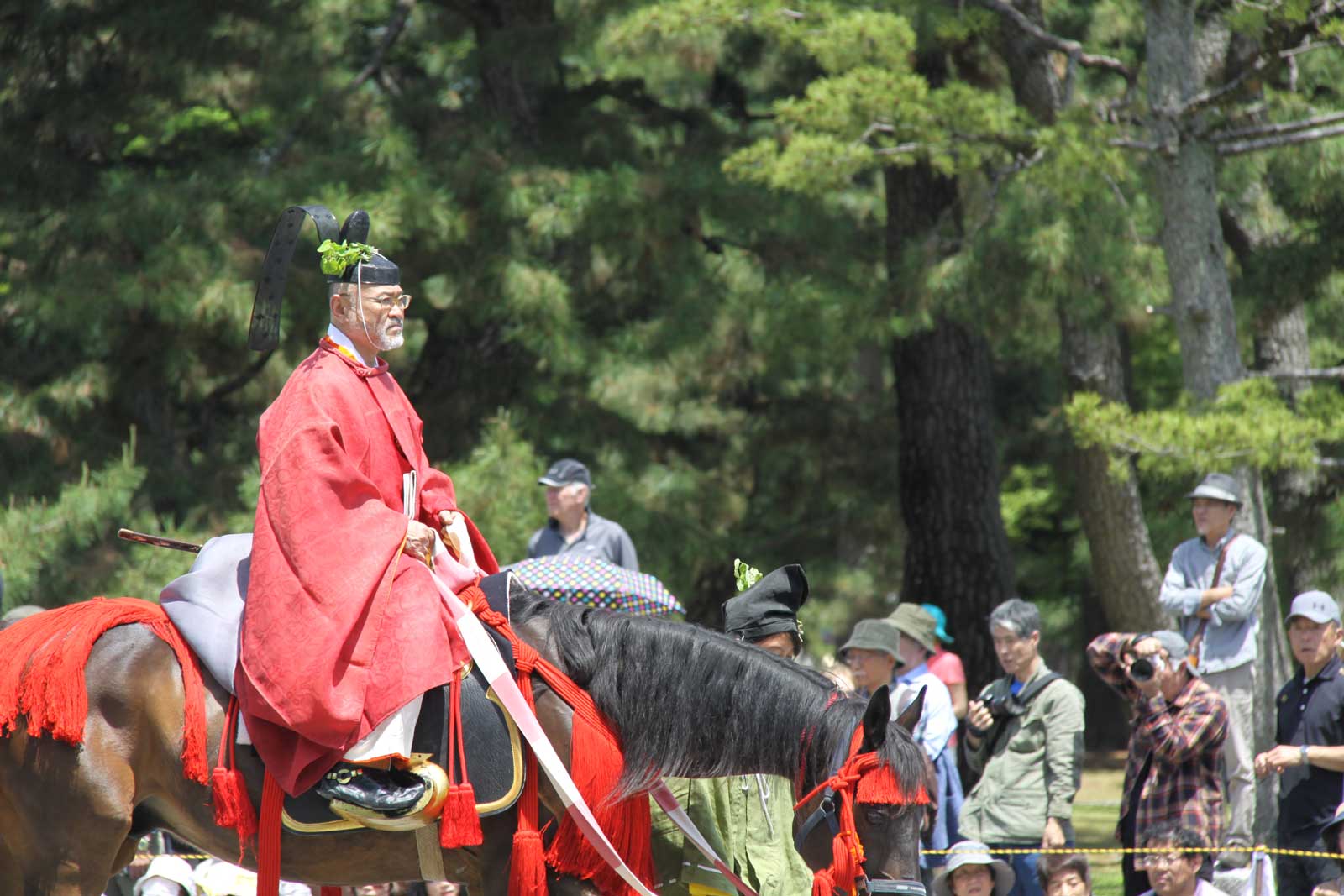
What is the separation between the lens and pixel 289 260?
12.4 feet

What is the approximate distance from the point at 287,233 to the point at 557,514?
3.28m

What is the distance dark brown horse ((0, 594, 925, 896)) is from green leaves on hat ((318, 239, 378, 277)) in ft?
3.33

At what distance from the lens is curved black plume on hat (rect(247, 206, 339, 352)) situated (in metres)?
3.69

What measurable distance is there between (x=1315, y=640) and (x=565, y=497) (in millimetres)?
3230

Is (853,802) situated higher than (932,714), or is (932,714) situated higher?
(853,802)

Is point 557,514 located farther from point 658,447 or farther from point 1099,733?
point 1099,733

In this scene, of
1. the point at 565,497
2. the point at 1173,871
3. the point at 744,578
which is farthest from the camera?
the point at 565,497

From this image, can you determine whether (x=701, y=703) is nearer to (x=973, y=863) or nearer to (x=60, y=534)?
(x=973, y=863)

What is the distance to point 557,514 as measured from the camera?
688 centimetres

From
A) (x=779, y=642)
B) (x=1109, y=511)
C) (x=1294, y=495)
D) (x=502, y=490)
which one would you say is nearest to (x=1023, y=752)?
(x=779, y=642)

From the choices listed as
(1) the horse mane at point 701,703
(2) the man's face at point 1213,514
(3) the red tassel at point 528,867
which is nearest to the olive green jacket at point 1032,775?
(2) the man's face at point 1213,514

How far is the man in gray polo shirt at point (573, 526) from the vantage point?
22.4 ft

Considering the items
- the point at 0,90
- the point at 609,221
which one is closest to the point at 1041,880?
the point at 609,221

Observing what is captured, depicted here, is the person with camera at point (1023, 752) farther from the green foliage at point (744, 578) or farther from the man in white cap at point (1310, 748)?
the green foliage at point (744, 578)
